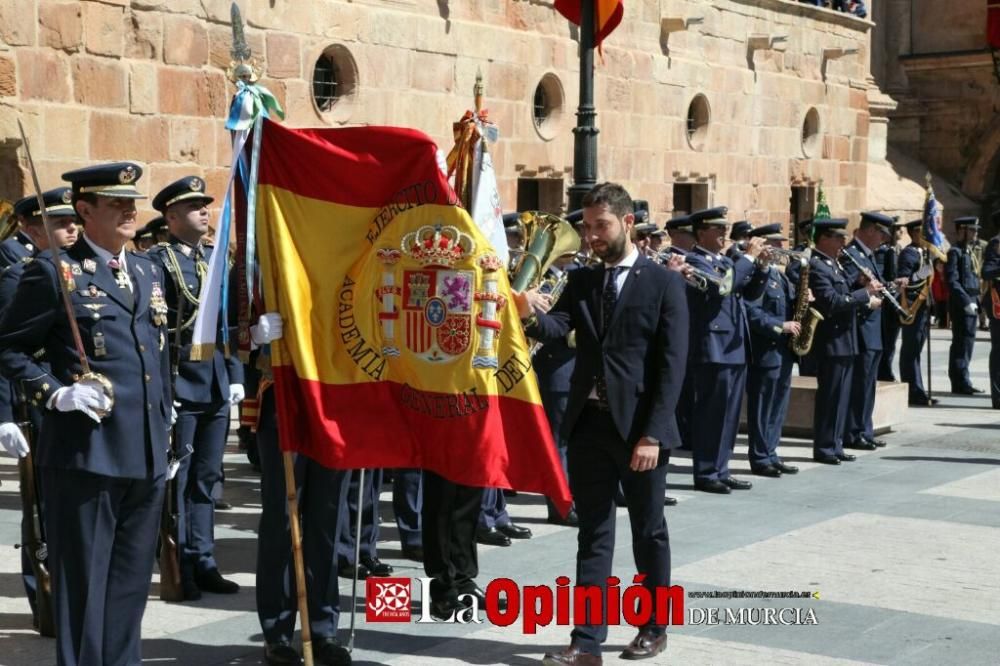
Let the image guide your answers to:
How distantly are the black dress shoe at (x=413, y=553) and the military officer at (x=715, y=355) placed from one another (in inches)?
121

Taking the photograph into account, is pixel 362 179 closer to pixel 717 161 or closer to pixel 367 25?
pixel 367 25

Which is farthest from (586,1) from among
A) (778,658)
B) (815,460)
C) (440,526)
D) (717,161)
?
(717,161)

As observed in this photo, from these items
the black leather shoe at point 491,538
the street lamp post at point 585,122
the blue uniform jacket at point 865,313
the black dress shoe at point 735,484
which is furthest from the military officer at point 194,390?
the blue uniform jacket at point 865,313

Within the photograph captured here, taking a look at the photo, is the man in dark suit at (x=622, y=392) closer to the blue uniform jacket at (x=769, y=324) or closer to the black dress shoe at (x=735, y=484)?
the black dress shoe at (x=735, y=484)

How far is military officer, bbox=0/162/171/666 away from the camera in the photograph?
237 inches

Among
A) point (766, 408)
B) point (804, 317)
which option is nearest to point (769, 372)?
point (766, 408)

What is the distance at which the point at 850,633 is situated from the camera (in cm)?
740

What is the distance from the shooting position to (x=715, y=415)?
1161cm

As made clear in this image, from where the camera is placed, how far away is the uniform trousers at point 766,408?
12.2 meters

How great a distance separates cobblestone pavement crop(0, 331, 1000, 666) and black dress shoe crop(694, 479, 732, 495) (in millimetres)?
116

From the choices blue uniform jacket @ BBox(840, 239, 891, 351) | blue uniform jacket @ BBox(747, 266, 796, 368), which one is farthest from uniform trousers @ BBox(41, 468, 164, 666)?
blue uniform jacket @ BBox(840, 239, 891, 351)

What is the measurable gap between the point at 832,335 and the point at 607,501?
6322mm

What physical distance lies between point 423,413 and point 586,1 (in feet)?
20.8

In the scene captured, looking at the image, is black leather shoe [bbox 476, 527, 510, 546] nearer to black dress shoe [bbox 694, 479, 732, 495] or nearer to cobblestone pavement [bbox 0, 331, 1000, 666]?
cobblestone pavement [bbox 0, 331, 1000, 666]
